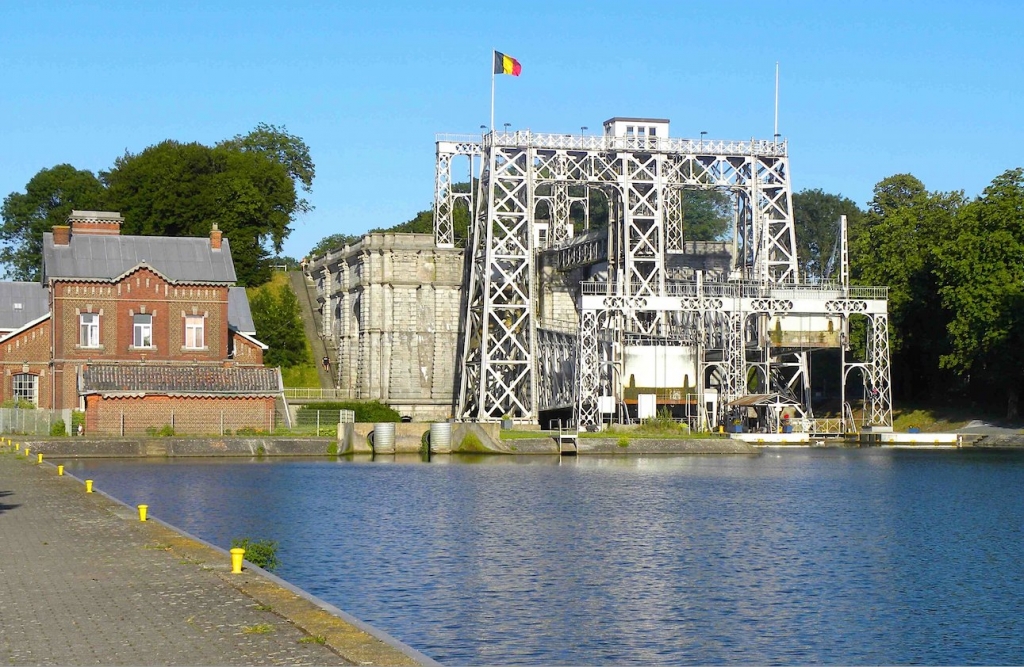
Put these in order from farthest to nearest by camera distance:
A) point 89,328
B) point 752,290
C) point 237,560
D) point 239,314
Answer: point 752,290 < point 239,314 < point 89,328 < point 237,560

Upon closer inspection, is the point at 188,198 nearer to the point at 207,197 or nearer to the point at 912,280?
the point at 207,197

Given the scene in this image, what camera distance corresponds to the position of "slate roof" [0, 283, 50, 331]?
83.6m

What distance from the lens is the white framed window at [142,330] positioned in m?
75.2

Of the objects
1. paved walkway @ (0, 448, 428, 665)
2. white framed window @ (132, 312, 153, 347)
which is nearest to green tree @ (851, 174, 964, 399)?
white framed window @ (132, 312, 153, 347)

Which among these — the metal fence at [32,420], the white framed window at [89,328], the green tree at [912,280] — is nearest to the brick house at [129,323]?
the white framed window at [89,328]

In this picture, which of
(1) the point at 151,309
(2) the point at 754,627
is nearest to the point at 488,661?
(2) the point at 754,627

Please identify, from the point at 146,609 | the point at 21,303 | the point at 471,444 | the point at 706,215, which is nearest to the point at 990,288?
the point at 471,444

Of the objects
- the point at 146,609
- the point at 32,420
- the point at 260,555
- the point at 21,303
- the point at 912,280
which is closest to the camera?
the point at 146,609

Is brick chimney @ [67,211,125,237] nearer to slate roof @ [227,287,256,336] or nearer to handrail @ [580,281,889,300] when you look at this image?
slate roof @ [227,287,256,336]

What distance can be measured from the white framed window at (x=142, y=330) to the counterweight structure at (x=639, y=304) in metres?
20.4

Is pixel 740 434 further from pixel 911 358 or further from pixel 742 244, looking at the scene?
pixel 911 358

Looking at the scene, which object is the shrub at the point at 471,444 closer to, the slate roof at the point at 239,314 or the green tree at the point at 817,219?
the slate roof at the point at 239,314

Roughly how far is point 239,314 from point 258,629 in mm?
67796

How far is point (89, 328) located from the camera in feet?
245
